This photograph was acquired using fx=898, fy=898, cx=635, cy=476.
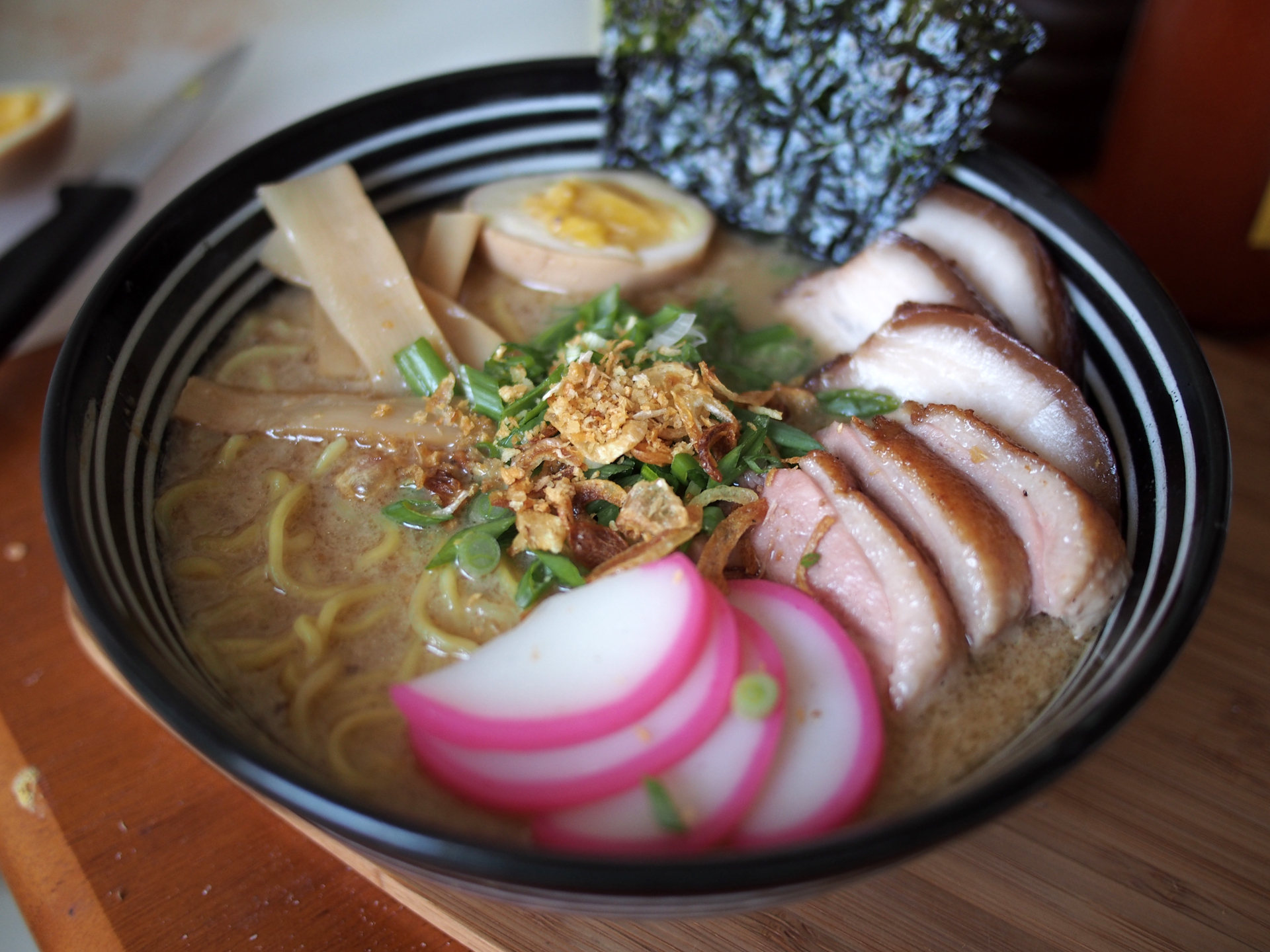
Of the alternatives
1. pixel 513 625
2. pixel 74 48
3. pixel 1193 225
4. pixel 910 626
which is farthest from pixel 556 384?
pixel 74 48

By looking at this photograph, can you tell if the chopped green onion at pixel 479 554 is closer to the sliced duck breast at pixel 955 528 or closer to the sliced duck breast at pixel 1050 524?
the sliced duck breast at pixel 955 528

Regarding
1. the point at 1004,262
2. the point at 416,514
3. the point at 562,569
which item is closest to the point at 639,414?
the point at 562,569

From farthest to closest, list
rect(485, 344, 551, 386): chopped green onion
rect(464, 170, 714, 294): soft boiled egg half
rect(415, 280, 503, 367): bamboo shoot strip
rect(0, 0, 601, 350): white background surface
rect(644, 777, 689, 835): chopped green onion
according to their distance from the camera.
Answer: rect(0, 0, 601, 350): white background surface < rect(464, 170, 714, 294): soft boiled egg half < rect(415, 280, 503, 367): bamboo shoot strip < rect(485, 344, 551, 386): chopped green onion < rect(644, 777, 689, 835): chopped green onion

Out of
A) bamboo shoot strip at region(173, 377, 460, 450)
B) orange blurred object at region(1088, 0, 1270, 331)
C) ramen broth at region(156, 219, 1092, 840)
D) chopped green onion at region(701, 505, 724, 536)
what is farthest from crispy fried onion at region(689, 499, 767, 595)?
orange blurred object at region(1088, 0, 1270, 331)

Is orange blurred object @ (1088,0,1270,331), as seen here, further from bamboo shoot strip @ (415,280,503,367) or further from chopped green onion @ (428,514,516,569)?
chopped green onion @ (428,514,516,569)

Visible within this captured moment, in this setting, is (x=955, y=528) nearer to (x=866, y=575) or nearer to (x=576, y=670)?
(x=866, y=575)

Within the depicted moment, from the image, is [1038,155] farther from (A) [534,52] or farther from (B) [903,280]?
(A) [534,52]

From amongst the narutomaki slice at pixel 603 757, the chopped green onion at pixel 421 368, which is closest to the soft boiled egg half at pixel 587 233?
the chopped green onion at pixel 421 368
